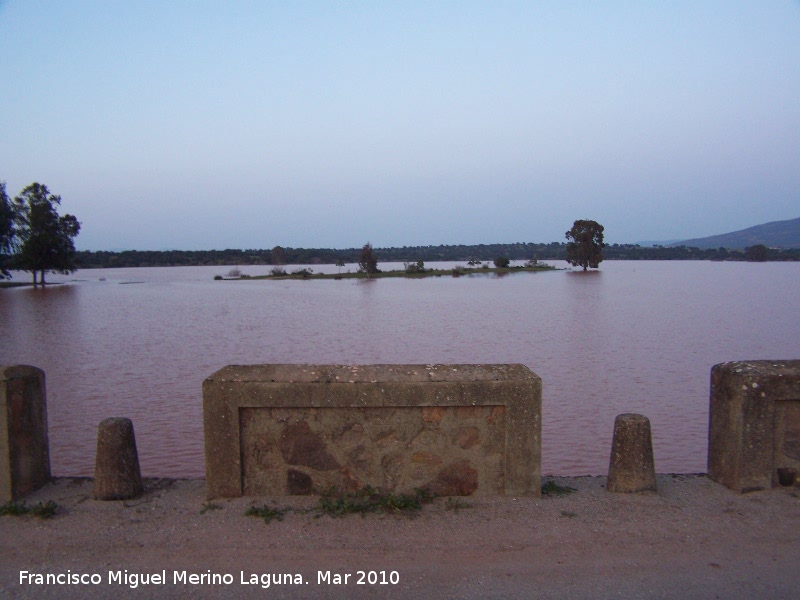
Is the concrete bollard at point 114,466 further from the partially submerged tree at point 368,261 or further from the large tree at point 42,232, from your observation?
the partially submerged tree at point 368,261

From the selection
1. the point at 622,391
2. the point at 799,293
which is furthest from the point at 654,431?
the point at 799,293

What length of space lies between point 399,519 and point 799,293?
183 feet

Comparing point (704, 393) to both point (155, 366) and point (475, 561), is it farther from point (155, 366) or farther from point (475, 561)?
point (155, 366)

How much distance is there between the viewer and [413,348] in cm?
2319

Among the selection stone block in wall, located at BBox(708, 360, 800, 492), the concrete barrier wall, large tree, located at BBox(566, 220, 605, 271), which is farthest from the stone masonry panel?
large tree, located at BBox(566, 220, 605, 271)

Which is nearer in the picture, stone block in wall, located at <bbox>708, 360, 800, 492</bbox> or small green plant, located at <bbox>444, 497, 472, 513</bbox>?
small green plant, located at <bbox>444, 497, 472, 513</bbox>

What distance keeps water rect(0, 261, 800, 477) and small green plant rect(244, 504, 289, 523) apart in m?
4.76

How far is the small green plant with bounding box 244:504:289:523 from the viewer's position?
504 centimetres

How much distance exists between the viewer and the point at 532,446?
5.35m

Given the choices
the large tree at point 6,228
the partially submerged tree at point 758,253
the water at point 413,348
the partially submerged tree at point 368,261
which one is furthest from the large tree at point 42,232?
the partially submerged tree at point 758,253

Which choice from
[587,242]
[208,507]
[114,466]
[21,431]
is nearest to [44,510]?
[114,466]

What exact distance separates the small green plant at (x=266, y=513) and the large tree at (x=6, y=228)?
215 feet

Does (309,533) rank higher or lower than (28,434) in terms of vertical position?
lower

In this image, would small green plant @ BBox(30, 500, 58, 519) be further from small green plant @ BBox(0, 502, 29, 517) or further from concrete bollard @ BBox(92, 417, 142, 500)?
concrete bollard @ BBox(92, 417, 142, 500)
